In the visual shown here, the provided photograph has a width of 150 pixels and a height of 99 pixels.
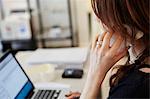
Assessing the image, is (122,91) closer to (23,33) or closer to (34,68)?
(34,68)

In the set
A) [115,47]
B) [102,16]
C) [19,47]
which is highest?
[102,16]

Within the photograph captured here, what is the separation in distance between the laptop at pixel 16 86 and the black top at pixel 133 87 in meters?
0.45

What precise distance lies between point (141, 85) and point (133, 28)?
0.18 metres

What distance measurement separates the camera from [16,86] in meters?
1.29

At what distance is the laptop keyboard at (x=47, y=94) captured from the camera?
1.34 metres

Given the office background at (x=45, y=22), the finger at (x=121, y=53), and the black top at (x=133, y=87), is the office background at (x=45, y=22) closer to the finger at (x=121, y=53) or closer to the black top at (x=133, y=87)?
the finger at (x=121, y=53)

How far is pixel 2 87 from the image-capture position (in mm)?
1182

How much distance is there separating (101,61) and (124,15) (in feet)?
0.86

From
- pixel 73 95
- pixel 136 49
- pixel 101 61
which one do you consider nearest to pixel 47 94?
pixel 73 95

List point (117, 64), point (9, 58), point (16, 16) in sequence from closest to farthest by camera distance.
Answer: point (117, 64) < point (9, 58) < point (16, 16)

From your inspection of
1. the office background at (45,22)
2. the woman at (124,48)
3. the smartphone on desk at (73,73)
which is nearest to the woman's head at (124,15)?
the woman at (124,48)

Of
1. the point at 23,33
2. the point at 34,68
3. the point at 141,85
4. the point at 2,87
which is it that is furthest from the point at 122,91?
the point at 23,33

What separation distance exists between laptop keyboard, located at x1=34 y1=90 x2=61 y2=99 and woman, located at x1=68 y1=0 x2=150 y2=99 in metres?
0.27

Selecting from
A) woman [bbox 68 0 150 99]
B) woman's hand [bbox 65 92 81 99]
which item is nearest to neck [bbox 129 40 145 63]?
woman [bbox 68 0 150 99]
